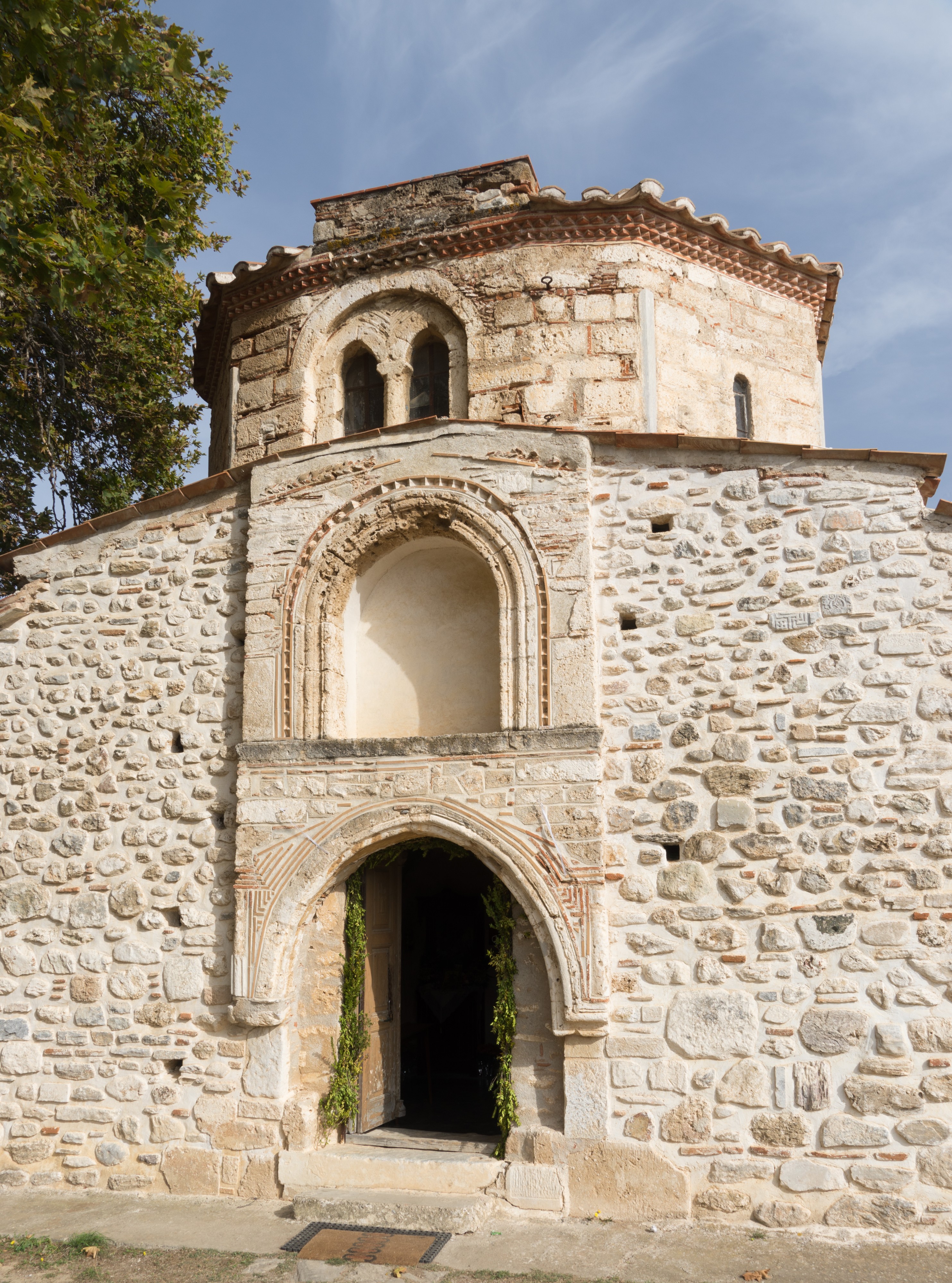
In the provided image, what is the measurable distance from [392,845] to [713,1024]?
93.1 inches

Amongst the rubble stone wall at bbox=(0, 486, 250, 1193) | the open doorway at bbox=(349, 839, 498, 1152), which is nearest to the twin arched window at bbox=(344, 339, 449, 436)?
the rubble stone wall at bbox=(0, 486, 250, 1193)

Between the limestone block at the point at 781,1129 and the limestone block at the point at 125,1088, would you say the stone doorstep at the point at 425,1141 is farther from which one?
the limestone block at the point at 781,1129

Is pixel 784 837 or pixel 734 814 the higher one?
pixel 734 814

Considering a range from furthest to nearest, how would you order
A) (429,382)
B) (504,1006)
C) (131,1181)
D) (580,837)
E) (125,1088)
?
(429,382) → (125,1088) → (131,1181) → (504,1006) → (580,837)

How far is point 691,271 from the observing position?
816cm

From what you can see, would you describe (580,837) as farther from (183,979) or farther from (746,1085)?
(183,979)

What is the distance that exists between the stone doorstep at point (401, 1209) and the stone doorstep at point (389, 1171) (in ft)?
0.16

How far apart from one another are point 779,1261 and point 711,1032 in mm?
1159

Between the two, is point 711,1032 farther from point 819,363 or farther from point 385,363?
point 819,363

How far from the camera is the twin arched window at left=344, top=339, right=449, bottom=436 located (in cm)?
827

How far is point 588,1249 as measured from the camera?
5445 millimetres

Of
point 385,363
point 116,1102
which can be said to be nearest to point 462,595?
point 385,363

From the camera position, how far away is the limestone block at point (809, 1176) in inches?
218

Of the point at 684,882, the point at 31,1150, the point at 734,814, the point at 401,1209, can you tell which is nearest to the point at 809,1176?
the point at 684,882
